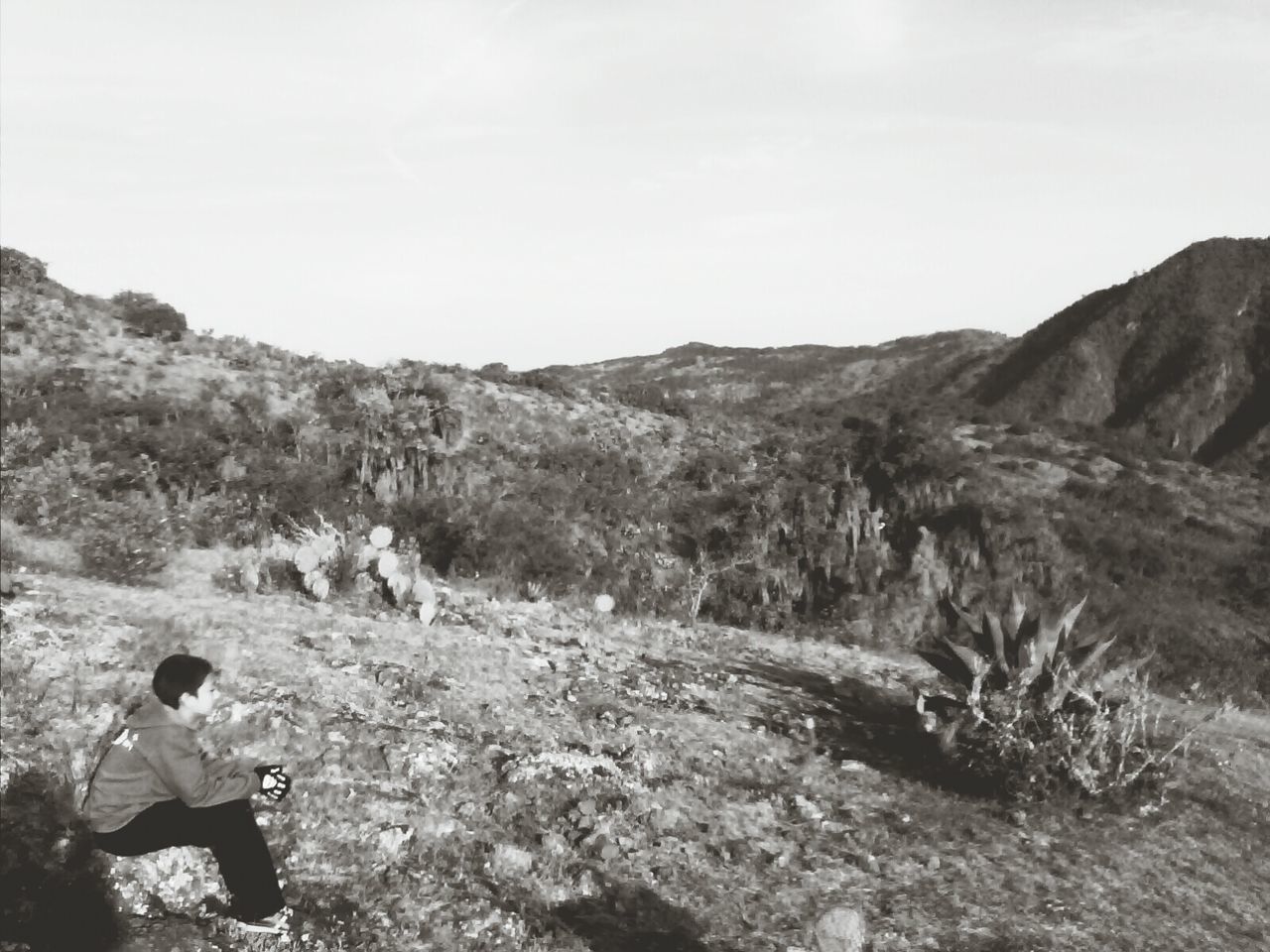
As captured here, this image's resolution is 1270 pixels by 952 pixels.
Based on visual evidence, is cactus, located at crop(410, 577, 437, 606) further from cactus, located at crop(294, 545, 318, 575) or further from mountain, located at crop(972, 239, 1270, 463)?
mountain, located at crop(972, 239, 1270, 463)

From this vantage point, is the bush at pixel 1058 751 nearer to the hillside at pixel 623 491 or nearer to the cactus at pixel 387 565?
the hillside at pixel 623 491

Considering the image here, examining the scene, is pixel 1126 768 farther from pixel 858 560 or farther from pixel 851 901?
pixel 858 560

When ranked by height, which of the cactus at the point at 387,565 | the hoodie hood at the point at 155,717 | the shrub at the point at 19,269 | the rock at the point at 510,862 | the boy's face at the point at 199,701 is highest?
the shrub at the point at 19,269

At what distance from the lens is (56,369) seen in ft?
58.7

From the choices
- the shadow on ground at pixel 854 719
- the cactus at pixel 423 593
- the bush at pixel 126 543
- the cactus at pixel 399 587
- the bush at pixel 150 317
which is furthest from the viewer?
the bush at pixel 150 317

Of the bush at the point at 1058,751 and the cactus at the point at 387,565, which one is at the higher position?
the cactus at the point at 387,565

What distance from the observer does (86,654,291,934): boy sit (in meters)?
3.31

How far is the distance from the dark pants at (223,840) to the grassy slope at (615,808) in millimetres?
285

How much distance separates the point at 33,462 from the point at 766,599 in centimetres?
1058

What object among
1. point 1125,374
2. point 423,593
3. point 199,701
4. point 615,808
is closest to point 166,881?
point 199,701

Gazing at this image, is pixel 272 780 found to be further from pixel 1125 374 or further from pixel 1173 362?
pixel 1125 374

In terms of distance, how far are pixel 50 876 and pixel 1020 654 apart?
5803mm

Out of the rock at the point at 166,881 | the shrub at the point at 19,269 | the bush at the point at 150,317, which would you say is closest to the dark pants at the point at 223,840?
the rock at the point at 166,881

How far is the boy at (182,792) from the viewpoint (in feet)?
10.9
